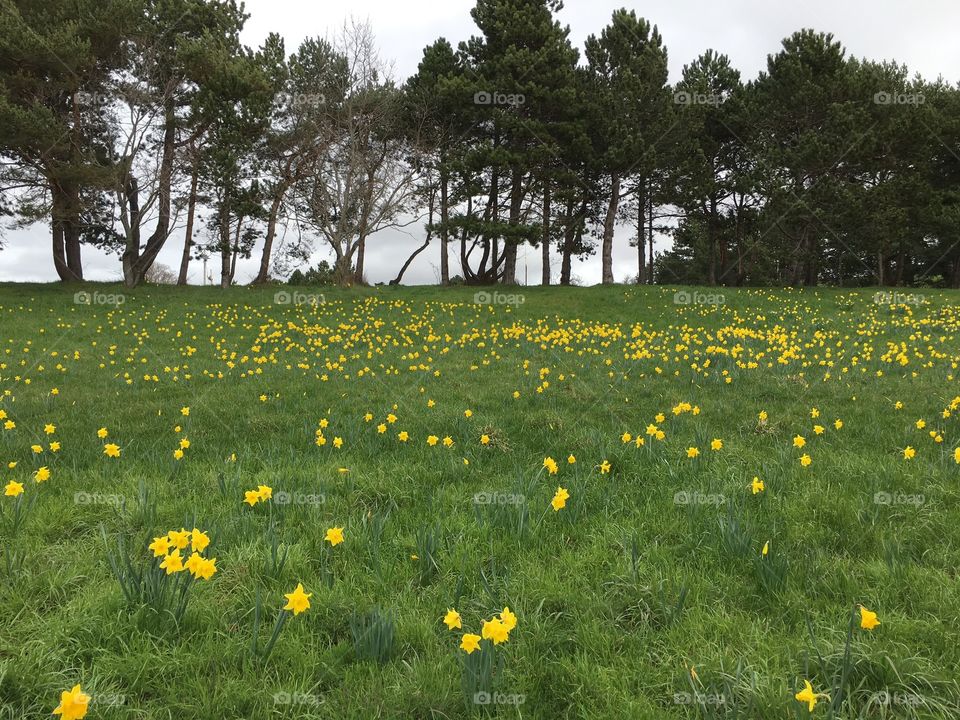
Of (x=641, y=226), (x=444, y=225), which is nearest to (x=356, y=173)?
(x=444, y=225)

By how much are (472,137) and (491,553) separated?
3032cm

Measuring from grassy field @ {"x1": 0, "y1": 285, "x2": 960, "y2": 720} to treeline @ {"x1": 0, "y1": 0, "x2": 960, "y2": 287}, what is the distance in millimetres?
19990

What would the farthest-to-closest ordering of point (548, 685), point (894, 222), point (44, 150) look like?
point (894, 222), point (44, 150), point (548, 685)

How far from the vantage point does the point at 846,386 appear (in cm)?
720

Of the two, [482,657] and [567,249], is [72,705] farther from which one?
[567,249]

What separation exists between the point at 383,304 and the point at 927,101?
104 feet

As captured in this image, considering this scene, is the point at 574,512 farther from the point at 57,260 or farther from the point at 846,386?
the point at 57,260

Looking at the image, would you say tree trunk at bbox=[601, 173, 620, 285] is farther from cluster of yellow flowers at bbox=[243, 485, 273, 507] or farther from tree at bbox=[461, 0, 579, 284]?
cluster of yellow flowers at bbox=[243, 485, 273, 507]

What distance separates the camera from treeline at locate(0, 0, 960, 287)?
21609 mm

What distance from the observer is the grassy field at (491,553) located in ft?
6.58

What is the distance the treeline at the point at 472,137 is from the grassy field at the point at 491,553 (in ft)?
65.6

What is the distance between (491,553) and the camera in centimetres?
299

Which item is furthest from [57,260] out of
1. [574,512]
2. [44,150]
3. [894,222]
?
[894,222]

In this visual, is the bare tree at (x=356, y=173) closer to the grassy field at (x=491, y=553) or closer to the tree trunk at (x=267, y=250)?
the tree trunk at (x=267, y=250)
